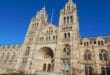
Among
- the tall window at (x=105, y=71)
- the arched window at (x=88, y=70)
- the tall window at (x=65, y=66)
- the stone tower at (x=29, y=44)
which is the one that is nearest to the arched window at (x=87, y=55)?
the arched window at (x=88, y=70)

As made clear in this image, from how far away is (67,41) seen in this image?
46625 millimetres

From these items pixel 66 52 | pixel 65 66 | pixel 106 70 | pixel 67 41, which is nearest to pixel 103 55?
pixel 106 70

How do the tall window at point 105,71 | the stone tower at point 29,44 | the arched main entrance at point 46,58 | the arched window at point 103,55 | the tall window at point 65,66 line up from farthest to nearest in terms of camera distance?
the arched main entrance at point 46,58 < the stone tower at point 29,44 < the arched window at point 103,55 < the tall window at point 65,66 < the tall window at point 105,71

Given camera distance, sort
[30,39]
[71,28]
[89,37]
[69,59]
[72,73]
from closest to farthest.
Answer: [72,73] < [69,59] < [71,28] < [89,37] < [30,39]

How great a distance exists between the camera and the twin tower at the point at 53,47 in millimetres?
43500

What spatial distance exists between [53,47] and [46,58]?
6.20 m

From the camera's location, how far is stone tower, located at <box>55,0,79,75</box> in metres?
42.6

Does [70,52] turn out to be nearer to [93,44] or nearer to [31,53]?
[93,44]

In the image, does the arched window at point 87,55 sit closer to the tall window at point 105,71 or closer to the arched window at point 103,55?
the arched window at point 103,55

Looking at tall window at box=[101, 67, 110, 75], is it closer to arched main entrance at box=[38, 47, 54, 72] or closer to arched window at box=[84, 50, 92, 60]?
arched window at box=[84, 50, 92, 60]

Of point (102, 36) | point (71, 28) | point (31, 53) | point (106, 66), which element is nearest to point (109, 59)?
point (106, 66)

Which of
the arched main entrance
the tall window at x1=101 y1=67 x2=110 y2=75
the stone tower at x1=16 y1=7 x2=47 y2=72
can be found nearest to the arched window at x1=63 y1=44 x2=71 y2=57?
the arched main entrance

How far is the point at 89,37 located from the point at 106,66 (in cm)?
1406

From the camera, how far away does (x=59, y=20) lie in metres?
52.6
